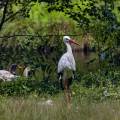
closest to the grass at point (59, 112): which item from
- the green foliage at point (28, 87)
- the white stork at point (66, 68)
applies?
the white stork at point (66, 68)

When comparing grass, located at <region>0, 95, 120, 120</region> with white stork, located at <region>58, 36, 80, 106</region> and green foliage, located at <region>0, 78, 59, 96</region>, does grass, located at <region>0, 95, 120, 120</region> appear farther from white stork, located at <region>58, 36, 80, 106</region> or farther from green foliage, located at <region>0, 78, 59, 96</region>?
green foliage, located at <region>0, 78, 59, 96</region>

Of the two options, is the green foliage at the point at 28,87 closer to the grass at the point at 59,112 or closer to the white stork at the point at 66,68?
the white stork at the point at 66,68

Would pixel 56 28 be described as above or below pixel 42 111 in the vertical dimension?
above

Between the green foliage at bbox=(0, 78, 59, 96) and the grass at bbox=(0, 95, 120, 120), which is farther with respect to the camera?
the green foliage at bbox=(0, 78, 59, 96)

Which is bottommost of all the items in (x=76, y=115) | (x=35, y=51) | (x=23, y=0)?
(x=76, y=115)

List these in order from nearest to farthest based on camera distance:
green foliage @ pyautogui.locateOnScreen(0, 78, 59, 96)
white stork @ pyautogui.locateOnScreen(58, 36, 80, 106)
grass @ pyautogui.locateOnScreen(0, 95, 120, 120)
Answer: grass @ pyautogui.locateOnScreen(0, 95, 120, 120) → white stork @ pyautogui.locateOnScreen(58, 36, 80, 106) → green foliage @ pyautogui.locateOnScreen(0, 78, 59, 96)

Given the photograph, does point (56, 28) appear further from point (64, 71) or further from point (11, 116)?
point (11, 116)

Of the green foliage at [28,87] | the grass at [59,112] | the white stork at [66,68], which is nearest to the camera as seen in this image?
the grass at [59,112]

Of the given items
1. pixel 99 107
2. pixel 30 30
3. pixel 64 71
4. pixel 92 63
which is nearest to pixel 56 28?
pixel 30 30

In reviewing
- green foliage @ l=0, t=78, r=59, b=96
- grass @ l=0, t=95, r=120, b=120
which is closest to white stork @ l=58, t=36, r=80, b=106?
green foliage @ l=0, t=78, r=59, b=96

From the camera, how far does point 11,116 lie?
19.7 feet

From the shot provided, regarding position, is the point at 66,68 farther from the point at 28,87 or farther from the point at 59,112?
the point at 59,112

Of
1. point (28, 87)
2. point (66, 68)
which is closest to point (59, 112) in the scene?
point (66, 68)

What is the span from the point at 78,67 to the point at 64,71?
218 inches
